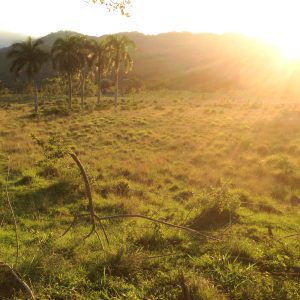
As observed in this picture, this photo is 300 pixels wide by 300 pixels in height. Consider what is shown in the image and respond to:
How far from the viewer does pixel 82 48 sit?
157 feet

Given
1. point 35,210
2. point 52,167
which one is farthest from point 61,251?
point 52,167

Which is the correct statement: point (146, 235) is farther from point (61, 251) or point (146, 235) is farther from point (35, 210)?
point (35, 210)

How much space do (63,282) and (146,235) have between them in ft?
7.95

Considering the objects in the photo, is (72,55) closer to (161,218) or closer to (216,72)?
(161,218)

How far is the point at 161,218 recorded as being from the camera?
32.9 feet

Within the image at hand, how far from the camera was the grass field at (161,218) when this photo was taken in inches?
250

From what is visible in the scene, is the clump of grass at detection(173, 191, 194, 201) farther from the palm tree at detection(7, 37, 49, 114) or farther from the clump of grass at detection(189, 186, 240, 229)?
the palm tree at detection(7, 37, 49, 114)

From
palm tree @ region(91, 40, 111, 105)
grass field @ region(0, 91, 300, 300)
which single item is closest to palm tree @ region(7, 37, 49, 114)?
palm tree @ region(91, 40, 111, 105)

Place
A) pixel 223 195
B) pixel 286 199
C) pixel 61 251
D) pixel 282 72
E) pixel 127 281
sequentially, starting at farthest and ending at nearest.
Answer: pixel 282 72 < pixel 286 199 < pixel 223 195 < pixel 61 251 < pixel 127 281

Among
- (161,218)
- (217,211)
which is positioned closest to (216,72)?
(217,211)

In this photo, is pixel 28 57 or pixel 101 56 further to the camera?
pixel 101 56

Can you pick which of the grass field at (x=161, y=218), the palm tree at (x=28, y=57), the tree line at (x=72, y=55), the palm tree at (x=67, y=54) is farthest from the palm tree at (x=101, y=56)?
the grass field at (x=161, y=218)

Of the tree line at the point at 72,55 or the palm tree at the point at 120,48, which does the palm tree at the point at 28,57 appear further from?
the palm tree at the point at 120,48

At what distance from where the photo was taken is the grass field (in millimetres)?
6340
